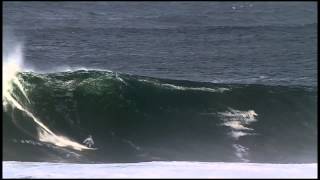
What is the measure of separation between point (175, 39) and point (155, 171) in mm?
44488

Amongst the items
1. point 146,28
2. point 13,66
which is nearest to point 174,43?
point 146,28

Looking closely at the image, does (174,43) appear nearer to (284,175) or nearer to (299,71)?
(299,71)

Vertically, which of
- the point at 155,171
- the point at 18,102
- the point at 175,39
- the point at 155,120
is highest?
the point at 155,171

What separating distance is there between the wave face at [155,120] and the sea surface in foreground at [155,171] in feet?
9.23

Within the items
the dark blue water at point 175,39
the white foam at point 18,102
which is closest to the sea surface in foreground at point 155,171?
the white foam at point 18,102

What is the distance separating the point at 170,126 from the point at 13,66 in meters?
9.71

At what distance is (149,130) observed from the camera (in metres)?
25.2

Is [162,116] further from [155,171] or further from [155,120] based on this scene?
[155,171]

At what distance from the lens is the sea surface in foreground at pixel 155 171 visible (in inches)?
629

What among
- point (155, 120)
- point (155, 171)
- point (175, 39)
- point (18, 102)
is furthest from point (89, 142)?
point (175, 39)

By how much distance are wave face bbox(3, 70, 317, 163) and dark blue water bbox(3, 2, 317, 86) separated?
777cm

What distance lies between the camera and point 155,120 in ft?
86.1

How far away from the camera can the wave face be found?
2295 cm

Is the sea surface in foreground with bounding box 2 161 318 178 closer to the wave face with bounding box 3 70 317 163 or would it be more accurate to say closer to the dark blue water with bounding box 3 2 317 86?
the wave face with bounding box 3 70 317 163
